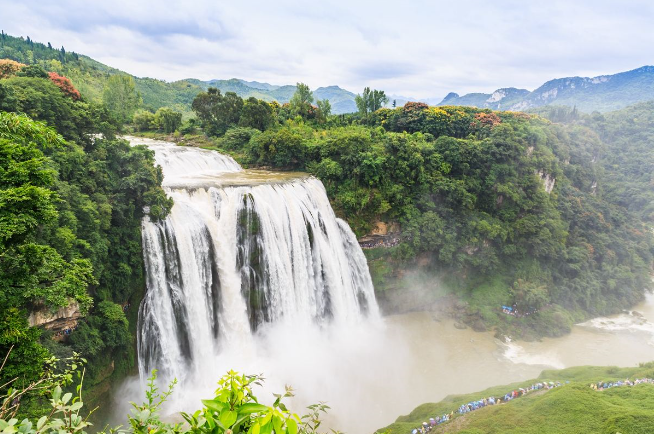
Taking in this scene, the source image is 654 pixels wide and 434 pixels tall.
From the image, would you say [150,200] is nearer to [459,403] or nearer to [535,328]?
[459,403]

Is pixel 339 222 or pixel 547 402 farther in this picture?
pixel 339 222

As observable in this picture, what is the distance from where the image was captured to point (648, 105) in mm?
60000

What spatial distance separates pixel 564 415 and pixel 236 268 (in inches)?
473

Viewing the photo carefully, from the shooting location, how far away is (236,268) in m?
14.9

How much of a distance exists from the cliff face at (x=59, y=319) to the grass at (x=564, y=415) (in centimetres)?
917

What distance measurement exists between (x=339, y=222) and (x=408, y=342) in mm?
7441

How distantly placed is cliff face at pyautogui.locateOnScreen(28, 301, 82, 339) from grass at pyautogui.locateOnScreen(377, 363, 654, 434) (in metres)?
9.17

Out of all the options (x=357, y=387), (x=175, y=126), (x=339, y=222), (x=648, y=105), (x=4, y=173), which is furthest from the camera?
(x=648, y=105)

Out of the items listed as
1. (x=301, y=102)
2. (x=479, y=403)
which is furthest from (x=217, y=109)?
(x=479, y=403)

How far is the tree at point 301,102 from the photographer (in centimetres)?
3694

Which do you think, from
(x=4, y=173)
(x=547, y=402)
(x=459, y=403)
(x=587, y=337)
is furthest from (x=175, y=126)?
(x=587, y=337)

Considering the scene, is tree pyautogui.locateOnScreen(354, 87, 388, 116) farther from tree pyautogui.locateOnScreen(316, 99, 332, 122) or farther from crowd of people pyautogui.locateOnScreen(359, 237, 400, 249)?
crowd of people pyautogui.locateOnScreen(359, 237, 400, 249)

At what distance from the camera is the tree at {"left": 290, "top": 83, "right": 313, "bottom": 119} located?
36938 mm

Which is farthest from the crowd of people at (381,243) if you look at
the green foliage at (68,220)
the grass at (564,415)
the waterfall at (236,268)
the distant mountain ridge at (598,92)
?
the distant mountain ridge at (598,92)
